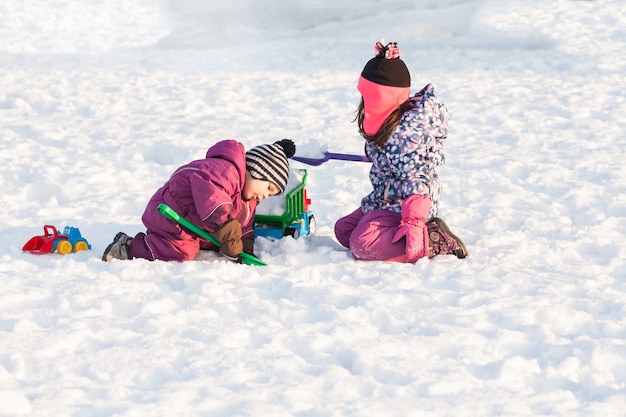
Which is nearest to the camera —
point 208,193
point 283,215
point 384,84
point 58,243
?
point 208,193

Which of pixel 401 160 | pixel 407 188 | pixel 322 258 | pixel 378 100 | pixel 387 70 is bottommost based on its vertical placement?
pixel 322 258

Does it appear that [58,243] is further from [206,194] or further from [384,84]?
[384,84]

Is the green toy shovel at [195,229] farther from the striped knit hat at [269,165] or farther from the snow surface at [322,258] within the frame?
the striped knit hat at [269,165]

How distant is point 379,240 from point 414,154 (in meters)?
0.47

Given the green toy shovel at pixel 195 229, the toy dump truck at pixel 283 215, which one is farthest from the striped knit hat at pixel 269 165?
the green toy shovel at pixel 195 229

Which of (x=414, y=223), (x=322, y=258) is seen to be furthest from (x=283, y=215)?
(x=414, y=223)

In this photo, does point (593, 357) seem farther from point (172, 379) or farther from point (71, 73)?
point (71, 73)

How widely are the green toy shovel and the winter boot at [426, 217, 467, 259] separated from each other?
0.86 metres

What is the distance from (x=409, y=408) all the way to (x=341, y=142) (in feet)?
13.9

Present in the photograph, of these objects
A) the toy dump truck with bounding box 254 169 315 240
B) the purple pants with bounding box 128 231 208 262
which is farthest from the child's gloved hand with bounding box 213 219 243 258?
the toy dump truck with bounding box 254 169 315 240

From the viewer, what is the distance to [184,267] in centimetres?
393

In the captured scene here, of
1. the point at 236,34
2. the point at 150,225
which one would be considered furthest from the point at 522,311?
the point at 236,34

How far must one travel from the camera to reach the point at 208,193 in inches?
153

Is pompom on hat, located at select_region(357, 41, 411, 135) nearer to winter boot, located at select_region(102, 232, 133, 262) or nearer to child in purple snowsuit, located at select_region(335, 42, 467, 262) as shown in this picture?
child in purple snowsuit, located at select_region(335, 42, 467, 262)
